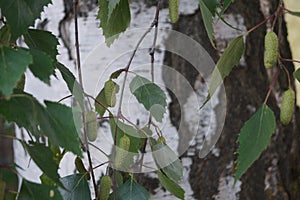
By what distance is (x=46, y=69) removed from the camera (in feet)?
1.32

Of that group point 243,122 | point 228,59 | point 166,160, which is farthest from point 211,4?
point 243,122

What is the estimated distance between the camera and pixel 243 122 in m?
0.87

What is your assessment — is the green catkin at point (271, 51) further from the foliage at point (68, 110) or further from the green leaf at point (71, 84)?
the green leaf at point (71, 84)

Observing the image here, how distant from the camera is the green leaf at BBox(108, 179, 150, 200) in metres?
0.56

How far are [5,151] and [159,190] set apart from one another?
2.34 ft

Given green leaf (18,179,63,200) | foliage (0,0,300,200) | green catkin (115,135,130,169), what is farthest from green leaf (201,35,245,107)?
green leaf (18,179,63,200)

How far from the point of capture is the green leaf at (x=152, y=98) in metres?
0.60

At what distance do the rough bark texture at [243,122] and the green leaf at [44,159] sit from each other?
0.39m

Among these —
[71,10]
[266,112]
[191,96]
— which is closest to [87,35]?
[71,10]

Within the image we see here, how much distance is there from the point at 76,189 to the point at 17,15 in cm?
19

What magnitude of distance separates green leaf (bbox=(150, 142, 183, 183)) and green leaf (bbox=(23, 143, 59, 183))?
0.52 feet

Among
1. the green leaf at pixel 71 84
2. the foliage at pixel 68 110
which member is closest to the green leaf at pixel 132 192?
the foliage at pixel 68 110

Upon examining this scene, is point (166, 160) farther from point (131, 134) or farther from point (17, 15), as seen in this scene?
point (17, 15)

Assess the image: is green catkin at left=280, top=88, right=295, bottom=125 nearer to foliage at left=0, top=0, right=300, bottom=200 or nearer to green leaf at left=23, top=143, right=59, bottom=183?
foliage at left=0, top=0, right=300, bottom=200
